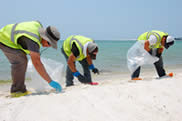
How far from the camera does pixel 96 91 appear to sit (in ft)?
7.63

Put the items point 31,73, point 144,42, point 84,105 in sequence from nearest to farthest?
1. point 84,105
2. point 31,73
3. point 144,42

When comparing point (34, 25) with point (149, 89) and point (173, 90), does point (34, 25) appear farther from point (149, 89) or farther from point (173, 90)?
point (173, 90)

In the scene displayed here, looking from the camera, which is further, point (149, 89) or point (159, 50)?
point (159, 50)

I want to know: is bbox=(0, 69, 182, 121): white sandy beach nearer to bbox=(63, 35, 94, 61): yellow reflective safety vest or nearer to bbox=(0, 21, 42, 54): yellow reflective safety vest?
bbox=(0, 21, 42, 54): yellow reflective safety vest

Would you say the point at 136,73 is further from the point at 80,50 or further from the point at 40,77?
the point at 40,77

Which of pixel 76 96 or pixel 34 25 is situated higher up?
pixel 34 25

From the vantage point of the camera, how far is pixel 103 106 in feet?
6.42

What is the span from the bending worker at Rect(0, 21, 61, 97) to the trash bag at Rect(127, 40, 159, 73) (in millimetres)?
1943

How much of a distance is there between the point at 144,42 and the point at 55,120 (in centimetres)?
269

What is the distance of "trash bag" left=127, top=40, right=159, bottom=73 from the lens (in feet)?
12.4

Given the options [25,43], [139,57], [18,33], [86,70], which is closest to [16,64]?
[25,43]

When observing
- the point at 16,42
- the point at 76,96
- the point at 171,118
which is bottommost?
the point at 171,118

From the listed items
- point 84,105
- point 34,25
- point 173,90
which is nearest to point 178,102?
point 173,90

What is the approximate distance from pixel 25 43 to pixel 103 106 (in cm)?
137
